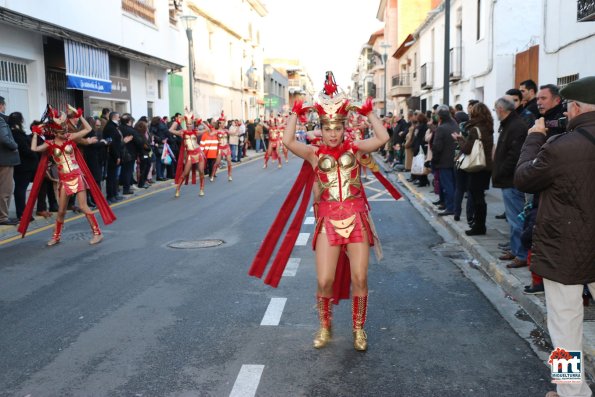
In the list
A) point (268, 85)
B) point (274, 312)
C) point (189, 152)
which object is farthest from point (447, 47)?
point (268, 85)

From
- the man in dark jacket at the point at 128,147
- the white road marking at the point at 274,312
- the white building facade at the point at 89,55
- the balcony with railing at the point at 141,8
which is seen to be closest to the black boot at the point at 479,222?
the white road marking at the point at 274,312

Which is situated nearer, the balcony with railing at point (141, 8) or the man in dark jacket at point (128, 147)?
the man in dark jacket at point (128, 147)

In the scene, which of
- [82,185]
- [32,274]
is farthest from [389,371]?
[82,185]

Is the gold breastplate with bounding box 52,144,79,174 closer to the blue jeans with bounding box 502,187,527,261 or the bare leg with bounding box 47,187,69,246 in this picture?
A: the bare leg with bounding box 47,187,69,246

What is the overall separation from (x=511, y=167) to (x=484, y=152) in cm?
162

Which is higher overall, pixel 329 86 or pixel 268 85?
pixel 268 85

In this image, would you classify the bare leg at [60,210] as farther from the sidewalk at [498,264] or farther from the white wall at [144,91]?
the white wall at [144,91]

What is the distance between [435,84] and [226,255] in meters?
26.3

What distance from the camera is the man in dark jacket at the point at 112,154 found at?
46.3ft

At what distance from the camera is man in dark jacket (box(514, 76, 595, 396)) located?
3.44 meters

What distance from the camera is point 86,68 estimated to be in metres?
19.3

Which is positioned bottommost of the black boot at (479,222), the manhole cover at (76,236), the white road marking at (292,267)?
the white road marking at (292,267)

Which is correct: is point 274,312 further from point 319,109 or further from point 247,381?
point 319,109

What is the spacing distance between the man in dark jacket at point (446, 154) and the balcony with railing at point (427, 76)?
22682 millimetres
